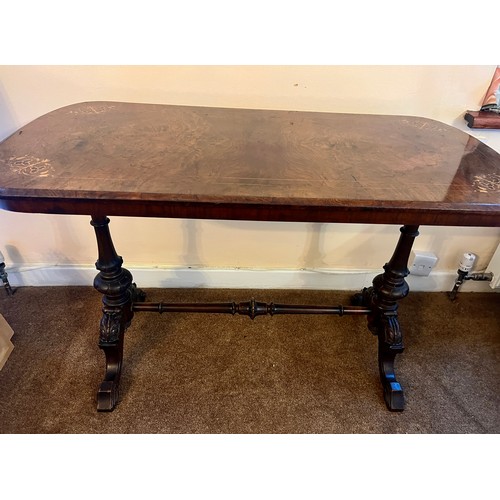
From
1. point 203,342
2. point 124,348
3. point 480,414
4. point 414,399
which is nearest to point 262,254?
point 203,342

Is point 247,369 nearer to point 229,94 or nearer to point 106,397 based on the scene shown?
point 106,397

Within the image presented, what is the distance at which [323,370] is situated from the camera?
1.43 m

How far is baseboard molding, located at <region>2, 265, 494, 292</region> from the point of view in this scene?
1701 mm

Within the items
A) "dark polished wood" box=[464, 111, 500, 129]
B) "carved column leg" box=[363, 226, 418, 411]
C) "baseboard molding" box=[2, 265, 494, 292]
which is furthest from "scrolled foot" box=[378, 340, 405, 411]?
"dark polished wood" box=[464, 111, 500, 129]

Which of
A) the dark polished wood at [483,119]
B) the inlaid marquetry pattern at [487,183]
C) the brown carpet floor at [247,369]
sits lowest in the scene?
the brown carpet floor at [247,369]

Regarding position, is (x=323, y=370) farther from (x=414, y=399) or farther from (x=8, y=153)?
(x=8, y=153)

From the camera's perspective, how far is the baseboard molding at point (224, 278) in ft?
5.58

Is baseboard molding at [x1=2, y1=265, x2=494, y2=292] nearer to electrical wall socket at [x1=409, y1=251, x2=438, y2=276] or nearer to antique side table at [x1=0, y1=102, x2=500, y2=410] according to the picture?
electrical wall socket at [x1=409, y1=251, x2=438, y2=276]

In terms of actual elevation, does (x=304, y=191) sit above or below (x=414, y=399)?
above

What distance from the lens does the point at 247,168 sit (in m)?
0.90

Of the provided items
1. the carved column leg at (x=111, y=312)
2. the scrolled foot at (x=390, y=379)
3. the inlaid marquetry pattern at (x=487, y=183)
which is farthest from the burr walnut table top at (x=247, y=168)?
the scrolled foot at (x=390, y=379)

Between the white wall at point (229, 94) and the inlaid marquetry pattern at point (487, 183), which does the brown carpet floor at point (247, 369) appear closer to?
the white wall at point (229, 94)
